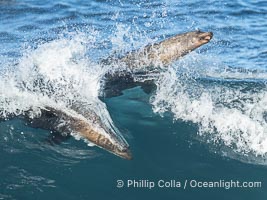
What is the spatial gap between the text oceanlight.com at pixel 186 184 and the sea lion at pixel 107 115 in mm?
343

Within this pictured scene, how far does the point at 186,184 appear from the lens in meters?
6.92

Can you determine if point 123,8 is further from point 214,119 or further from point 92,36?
point 214,119

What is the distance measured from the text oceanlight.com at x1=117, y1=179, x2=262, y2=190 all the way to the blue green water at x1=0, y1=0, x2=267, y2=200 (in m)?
0.06

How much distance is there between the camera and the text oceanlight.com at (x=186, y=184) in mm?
6859

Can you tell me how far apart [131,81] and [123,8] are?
22.9 feet

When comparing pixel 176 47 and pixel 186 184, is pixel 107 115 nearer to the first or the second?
pixel 186 184

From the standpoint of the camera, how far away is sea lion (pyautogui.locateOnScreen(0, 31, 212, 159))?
7035 millimetres

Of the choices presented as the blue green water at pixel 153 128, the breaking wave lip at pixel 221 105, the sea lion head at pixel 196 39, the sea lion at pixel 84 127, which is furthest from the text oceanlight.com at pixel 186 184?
the sea lion head at pixel 196 39

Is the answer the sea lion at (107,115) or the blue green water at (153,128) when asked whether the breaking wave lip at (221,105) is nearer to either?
the blue green water at (153,128)

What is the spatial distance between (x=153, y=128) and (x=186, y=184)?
4.66ft

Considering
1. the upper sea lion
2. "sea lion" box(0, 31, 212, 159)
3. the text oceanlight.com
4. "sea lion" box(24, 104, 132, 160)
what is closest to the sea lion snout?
"sea lion" box(0, 31, 212, 159)

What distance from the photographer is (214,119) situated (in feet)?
26.6

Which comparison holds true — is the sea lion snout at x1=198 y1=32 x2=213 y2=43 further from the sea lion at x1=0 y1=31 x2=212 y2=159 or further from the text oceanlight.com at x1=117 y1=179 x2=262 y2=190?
the text oceanlight.com at x1=117 y1=179 x2=262 y2=190

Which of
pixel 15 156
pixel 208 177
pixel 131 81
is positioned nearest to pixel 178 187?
pixel 208 177
